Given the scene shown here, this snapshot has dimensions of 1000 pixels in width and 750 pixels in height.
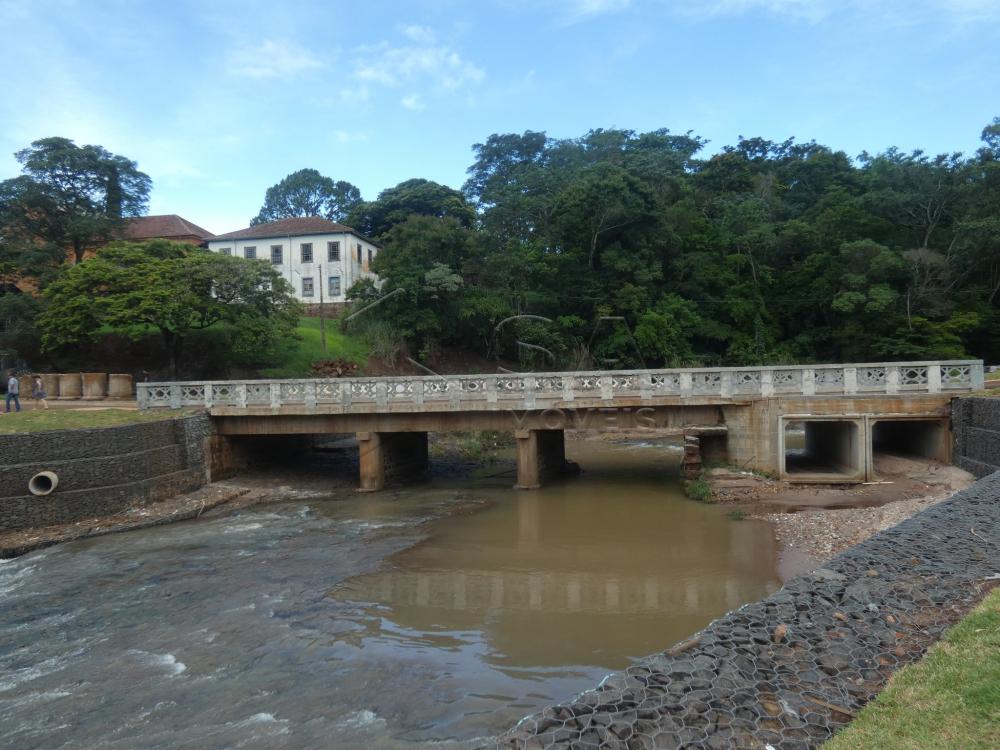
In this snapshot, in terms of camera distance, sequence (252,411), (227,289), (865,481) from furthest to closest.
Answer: (227,289), (252,411), (865,481)

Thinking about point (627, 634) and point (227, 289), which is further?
point (227, 289)

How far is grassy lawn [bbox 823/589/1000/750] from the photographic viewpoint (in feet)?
16.2

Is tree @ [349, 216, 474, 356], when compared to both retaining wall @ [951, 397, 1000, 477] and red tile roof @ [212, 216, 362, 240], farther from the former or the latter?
retaining wall @ [951, 397, 1000, 477]

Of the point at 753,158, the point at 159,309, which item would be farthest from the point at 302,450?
the point at 753,158

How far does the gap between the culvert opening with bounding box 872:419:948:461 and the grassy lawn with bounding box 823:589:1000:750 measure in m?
18.0

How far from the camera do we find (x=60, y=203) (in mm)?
42188

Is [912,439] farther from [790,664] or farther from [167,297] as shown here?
[167,297]

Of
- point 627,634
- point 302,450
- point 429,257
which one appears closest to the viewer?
point 627,634

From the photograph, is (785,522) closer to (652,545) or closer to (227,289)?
(652,545)

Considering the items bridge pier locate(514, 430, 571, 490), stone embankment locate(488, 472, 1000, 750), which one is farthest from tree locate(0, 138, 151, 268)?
stone embankment locate(488, 472, 1000, 750)

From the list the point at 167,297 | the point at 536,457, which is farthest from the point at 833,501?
the point at 167,297

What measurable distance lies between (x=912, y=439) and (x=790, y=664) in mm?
22455

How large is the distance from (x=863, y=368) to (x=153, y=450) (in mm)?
24178

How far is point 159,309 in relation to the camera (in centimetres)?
3184
